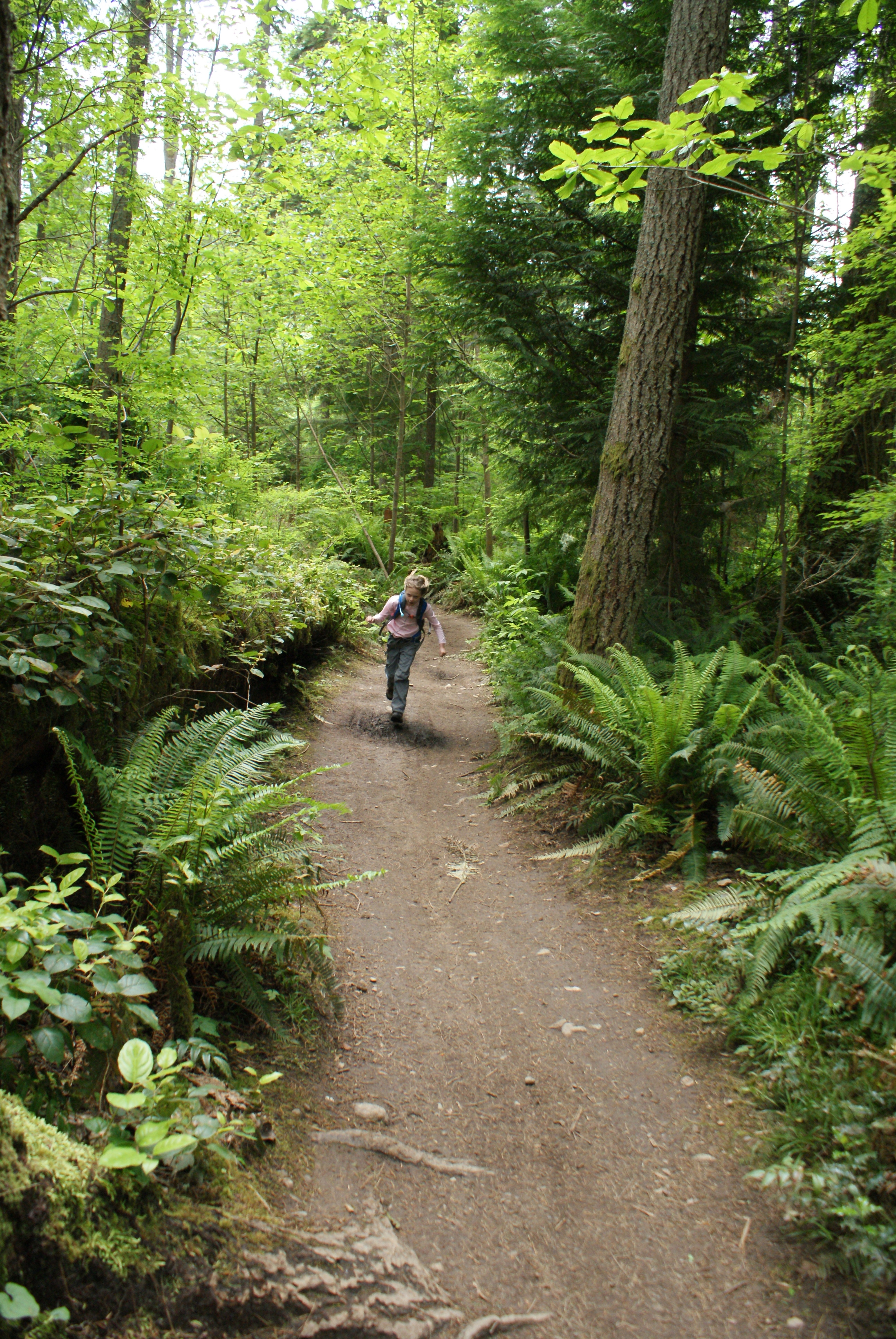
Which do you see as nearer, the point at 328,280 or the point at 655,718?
the point at 655,718

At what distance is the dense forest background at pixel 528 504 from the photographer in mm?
3117

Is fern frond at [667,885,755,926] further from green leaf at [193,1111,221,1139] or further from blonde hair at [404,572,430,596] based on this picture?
blonde hair at [404,572,430,596]

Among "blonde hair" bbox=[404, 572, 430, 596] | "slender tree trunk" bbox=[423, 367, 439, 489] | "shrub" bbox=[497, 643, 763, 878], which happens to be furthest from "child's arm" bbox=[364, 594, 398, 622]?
"slender tree trunk" bbox=[423, 367, 439, 489]

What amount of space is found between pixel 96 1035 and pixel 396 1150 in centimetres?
148

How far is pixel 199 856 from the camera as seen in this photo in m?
3.36

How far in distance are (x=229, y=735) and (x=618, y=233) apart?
764 cm

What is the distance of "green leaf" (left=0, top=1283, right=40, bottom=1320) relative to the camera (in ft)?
5.02

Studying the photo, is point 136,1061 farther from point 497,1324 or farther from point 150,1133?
point 497,1324

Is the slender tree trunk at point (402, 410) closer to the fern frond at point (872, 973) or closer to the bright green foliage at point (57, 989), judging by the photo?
the fern frond at point (872, 973)

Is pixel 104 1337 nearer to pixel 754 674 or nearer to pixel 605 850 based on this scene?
pixel 605 850

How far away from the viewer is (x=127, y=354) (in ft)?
16.5

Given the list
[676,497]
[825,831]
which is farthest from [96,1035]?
[676,497]

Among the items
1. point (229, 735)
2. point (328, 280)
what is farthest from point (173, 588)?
point (328, 280)

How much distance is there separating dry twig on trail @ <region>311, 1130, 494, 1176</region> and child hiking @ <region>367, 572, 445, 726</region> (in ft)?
20.0
